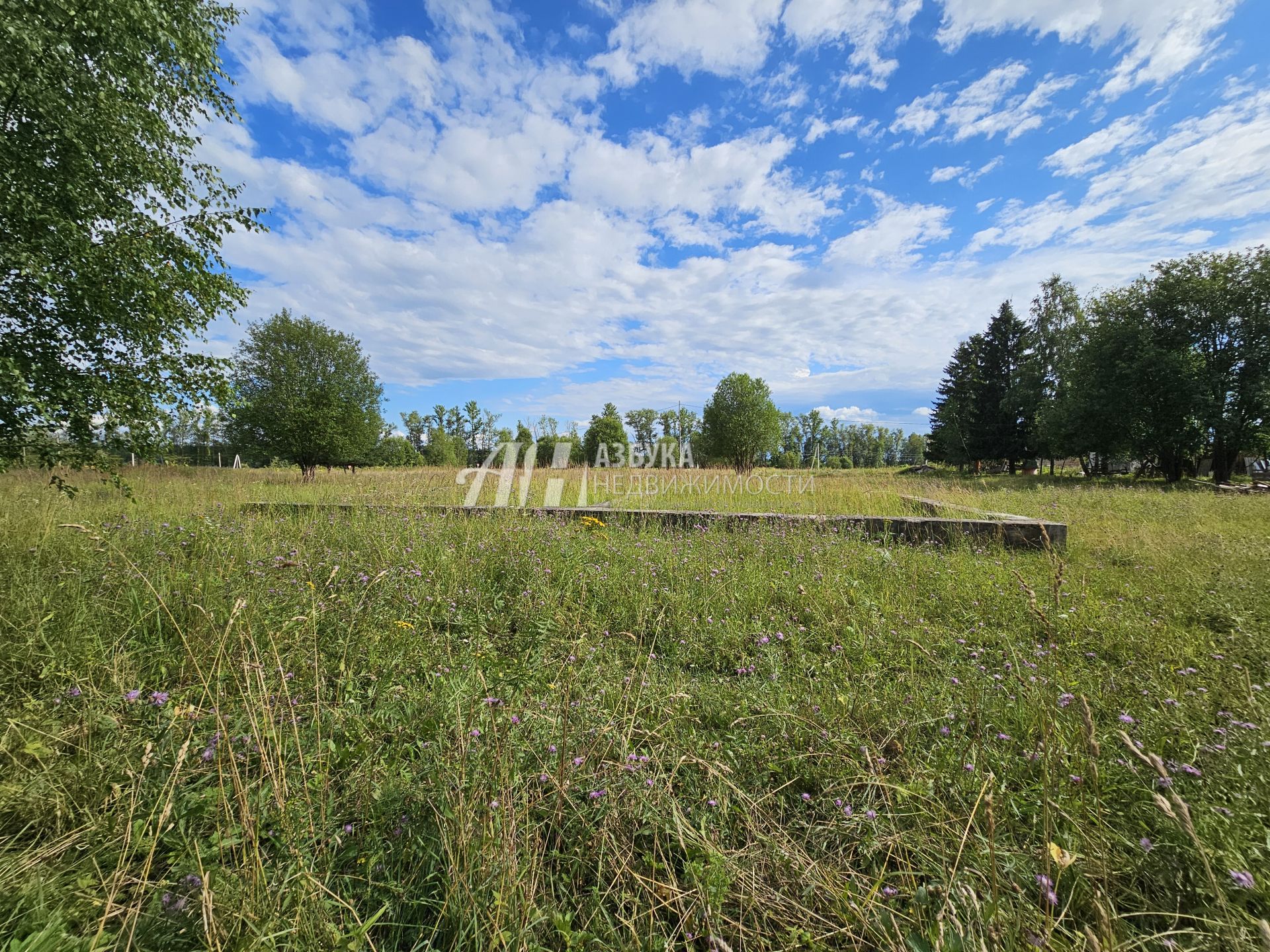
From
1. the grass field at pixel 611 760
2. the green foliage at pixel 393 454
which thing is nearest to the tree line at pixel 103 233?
the grass field at pixel 611 760

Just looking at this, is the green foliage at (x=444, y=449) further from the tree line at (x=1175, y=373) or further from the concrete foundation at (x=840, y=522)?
the tree line at (x=1175, y=373)

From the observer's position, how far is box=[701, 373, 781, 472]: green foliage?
27750 millimetres

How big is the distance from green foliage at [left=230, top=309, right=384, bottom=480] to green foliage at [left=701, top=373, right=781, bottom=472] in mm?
18976

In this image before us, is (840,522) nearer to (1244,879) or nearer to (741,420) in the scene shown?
(1244,879)

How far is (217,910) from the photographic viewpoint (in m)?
1.14

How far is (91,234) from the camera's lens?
4.37 meters

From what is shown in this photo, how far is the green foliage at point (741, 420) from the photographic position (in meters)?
27.8

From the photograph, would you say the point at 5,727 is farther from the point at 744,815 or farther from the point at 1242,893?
the point at 1242,893

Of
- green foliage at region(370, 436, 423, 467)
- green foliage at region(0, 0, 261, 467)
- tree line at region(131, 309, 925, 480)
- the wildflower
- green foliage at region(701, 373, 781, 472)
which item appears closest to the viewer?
the wildflower

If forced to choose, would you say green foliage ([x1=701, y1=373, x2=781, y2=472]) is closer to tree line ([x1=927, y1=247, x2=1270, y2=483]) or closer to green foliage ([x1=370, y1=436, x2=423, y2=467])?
tree line ([x1=927, y1=247, x2=1270, y2=483])

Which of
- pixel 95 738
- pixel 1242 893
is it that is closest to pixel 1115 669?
pixel 1242 893

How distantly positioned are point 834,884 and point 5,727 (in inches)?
122

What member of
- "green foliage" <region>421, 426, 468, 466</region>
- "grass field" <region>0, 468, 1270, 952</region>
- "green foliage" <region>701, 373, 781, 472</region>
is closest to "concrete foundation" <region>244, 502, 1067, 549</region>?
"grass field" <region>0, 468, 1270, 952</region>

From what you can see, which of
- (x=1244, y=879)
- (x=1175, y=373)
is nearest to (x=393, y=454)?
(x=1244, y=879)
